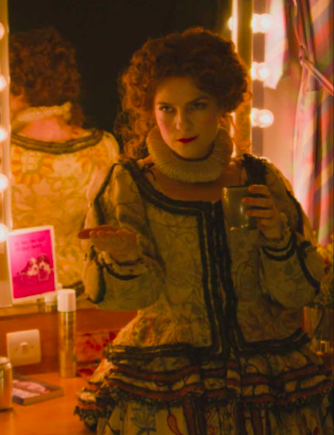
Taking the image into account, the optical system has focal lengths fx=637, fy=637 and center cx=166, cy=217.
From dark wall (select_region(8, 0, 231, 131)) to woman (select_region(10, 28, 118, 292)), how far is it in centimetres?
3

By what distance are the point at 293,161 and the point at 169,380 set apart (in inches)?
42.1

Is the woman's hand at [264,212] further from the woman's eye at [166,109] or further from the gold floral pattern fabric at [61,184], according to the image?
the gold floral pattern fabric at [61,184]

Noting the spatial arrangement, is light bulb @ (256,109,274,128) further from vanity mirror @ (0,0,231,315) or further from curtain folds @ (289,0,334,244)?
vanity mirror @ (0,0,231,315)

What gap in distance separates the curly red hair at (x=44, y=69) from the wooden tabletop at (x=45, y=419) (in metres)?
0.69

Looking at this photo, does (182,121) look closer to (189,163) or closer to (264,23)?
(189,163)

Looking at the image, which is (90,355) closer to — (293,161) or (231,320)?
(231,320)

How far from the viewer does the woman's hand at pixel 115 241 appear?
1098 mm

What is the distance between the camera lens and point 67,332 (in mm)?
1584

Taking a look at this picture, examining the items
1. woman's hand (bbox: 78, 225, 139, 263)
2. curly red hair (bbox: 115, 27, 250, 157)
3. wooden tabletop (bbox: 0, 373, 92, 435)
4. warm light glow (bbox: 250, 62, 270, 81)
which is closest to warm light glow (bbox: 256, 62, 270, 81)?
warm light glow (bbox: 250, 62, 270, 81)

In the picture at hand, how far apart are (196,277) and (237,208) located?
0.18m

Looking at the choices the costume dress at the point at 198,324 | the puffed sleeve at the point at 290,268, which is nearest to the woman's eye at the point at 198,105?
the costume dress at the point at 198,324

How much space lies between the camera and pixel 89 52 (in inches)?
63.3

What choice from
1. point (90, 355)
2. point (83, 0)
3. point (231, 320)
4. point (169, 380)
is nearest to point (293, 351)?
point (231, 320)

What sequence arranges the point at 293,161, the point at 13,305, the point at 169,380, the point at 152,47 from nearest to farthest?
the point at 169,380 < the point at 152,47 < the point at 13,305 < the point at 293,161
